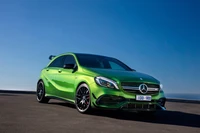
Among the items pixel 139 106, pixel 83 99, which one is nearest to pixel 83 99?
pixel 83 99

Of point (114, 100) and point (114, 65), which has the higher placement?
point (114, 65)

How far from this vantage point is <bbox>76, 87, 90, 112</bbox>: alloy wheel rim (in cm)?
682

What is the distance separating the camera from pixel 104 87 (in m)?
6.52

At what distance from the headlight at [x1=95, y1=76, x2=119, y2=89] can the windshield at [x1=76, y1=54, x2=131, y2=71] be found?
1.12 metres

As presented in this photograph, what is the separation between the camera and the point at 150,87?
687 centimetres

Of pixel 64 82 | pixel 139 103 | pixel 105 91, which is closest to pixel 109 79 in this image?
pixel 105 91

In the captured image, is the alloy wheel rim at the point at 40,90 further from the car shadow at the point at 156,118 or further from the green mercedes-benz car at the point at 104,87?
the car shadow at the point at 156,118

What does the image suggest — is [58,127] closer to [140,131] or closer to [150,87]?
[140,131]

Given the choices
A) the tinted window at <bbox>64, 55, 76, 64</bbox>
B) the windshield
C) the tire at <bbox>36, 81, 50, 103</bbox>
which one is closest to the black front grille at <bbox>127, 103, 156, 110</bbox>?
the windshield

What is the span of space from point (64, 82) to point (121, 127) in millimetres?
3212

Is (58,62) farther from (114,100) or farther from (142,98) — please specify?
(142,98)

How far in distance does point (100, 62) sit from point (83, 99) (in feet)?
Result: 5.24

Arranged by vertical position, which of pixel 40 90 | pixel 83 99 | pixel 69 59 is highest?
pixel 69 59

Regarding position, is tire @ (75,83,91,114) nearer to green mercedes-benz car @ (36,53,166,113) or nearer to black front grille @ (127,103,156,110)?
green mercedes-benz car @ (36,53,166,113)
